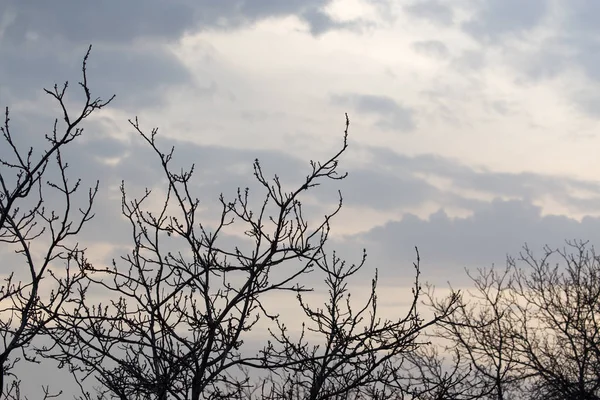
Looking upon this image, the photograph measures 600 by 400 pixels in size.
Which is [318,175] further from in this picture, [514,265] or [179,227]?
[514,265]

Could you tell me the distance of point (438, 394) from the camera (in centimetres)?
641

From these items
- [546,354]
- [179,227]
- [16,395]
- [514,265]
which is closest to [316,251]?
[179,227]

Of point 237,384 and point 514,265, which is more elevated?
point 514,265

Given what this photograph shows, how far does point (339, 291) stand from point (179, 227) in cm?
307

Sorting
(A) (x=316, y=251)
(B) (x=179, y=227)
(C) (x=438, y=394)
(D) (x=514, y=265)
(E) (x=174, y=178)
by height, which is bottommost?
(C) (x=438, y=394)

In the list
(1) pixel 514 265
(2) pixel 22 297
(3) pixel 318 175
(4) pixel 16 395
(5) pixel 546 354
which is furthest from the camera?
(1) pixel 514 265

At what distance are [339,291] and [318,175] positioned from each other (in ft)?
9.53

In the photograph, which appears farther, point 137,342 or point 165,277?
point 165,277

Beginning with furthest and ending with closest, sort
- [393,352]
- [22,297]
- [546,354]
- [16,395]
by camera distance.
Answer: [546,354] < [16,395] < [22,297] < [393,352]

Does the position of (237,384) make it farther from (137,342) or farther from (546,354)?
(546,354)

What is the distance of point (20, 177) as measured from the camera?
7.20 meters

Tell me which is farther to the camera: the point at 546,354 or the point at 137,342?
the point at 546,354

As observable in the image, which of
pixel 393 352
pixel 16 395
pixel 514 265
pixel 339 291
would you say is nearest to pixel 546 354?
pixel 514 265

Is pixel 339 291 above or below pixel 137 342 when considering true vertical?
above
